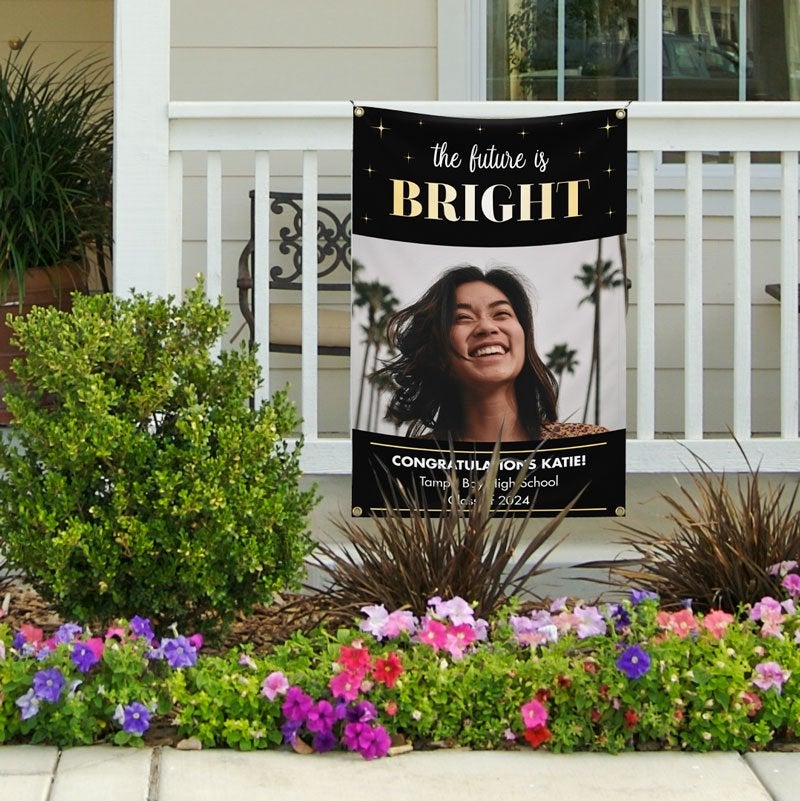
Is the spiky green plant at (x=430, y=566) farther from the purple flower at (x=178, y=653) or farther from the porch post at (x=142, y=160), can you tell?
the porch post at (x=142, y=160)

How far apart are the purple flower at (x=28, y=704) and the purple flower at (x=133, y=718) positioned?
18 cm

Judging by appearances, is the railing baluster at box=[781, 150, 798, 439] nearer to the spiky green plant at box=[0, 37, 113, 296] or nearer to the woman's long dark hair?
the woman's long dark hair

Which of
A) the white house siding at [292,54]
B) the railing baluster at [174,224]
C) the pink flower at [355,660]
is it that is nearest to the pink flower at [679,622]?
the pink flower at [355,660]

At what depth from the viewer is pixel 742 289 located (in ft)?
14.9

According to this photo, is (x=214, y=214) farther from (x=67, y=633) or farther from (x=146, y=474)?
(x=67, y=633)

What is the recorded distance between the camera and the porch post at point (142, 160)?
4414 mm

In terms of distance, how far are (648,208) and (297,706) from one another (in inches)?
80.1

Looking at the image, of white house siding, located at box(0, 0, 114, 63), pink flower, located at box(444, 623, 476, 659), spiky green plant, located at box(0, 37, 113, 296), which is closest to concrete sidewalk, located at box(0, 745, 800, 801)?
pink flower, located at box(444, 623, 476, 659)

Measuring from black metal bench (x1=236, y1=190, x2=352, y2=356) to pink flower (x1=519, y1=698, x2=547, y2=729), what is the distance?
2375mm

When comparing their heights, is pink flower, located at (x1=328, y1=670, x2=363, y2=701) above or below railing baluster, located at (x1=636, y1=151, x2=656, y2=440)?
below

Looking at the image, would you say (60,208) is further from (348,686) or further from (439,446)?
(348,686)

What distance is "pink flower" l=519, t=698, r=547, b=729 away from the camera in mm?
3367

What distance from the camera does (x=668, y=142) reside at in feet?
14.9

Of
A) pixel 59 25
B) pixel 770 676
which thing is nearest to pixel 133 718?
pixel 770 676
